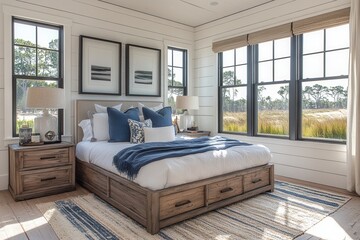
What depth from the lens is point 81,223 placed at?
98.8 inches

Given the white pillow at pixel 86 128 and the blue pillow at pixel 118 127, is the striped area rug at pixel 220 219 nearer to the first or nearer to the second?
the blue pillow at pixel 118 127

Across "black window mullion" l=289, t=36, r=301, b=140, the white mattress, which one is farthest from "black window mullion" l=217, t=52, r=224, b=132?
the white mattress

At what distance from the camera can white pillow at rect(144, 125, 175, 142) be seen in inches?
143

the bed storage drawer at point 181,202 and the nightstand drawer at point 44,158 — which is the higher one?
the nightstand drawer at point 44,158

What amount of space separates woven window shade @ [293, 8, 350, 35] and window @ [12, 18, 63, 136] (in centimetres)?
366

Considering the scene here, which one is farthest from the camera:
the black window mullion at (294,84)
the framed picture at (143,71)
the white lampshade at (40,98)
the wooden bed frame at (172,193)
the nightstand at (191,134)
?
the nightstand at (191,134)

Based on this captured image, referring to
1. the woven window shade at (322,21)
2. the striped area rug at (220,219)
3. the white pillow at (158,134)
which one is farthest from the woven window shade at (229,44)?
the striped area rug at (220,219)

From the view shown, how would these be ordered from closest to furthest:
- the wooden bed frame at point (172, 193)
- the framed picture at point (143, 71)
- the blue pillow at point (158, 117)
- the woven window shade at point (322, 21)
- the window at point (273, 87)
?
the wooden bed frame at point (172, 193), the woven window shade at point (322, 21), the blue pillow at point (158, 117), the window at point (273, 87), the framed picture at point (143, 71)

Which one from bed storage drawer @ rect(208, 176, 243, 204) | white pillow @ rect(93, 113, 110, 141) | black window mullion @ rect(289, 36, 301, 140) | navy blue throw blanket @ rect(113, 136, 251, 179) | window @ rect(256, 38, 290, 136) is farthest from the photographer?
window @ rect(256, 38, 290, 136)

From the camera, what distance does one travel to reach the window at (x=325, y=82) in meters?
3.65

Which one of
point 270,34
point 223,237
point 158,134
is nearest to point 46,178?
point 158,134

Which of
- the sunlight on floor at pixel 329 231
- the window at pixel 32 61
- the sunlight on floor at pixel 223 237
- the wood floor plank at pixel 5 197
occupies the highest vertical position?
the window at pixel 32 61

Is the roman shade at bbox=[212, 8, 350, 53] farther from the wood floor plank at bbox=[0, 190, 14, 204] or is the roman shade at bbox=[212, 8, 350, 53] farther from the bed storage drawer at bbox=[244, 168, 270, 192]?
the wood floor plank at bbox=[0, 190, 14, 204]

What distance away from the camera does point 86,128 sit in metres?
3.96
